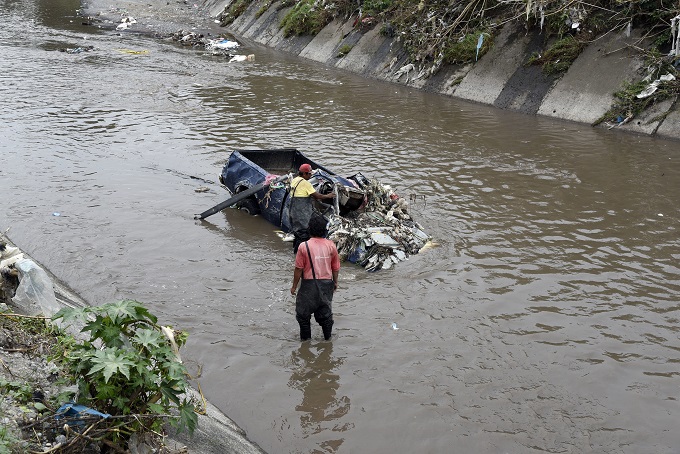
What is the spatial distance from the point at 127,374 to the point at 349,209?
6833mm

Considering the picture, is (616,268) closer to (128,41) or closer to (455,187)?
(455,187)

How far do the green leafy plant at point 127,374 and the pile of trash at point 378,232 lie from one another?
516 centimetres

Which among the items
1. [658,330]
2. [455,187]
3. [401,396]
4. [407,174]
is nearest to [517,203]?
[455,187]

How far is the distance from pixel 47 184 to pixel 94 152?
2212mm

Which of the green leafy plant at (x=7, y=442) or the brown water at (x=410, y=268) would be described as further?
the brown water at (x=410, y=268)

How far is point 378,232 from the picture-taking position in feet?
32.3

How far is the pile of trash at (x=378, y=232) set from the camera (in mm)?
9617

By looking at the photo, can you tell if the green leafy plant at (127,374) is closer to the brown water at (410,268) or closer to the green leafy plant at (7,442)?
the green leafy plant at (7,442)

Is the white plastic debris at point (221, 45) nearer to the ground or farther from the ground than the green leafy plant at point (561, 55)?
nearer to the ground

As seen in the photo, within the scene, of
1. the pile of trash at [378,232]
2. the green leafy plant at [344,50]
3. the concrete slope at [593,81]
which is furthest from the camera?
the green leafy plant at [344,50]

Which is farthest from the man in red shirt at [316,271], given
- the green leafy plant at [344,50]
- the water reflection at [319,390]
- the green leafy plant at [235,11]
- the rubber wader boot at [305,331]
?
the green leafy plant at [235,11]

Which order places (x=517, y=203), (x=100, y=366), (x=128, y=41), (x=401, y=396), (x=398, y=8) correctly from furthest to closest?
(x=128, y=41), (x=398, y=8), (x=517, y=203), (x=401, y=396), (x=100, y=366)

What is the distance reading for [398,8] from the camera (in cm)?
2402

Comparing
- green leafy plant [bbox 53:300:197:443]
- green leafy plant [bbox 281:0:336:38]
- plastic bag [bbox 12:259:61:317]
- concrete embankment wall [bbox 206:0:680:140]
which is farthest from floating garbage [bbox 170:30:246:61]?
green leafy plant [bbox 53:300:197:443]
